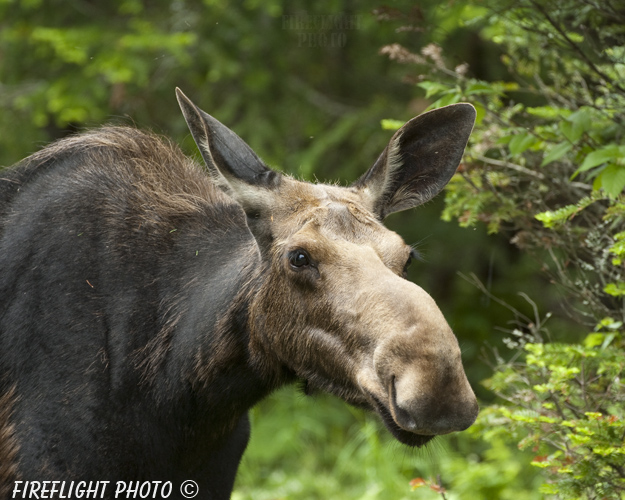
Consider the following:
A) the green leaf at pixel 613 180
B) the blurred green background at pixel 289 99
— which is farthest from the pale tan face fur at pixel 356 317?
the blurred green background at pixel 289 99

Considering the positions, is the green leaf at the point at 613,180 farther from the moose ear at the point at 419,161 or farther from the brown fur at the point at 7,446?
the brown fur at the point at 7,446

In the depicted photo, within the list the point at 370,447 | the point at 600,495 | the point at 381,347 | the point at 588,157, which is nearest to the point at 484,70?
the point at 370,447

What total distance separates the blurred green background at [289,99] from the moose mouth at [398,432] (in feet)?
15.3

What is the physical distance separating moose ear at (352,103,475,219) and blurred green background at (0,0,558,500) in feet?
13.5

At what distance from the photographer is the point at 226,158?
407 cm

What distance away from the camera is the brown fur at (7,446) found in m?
4.08

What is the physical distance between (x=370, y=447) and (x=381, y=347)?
5116 millimetres

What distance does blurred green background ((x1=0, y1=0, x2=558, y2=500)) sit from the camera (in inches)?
341

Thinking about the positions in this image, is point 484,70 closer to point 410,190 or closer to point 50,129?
point 50,129

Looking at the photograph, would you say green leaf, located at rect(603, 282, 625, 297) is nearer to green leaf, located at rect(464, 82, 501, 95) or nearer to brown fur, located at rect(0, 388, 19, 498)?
green leaf, located at rect(464, 82, 501, 95)

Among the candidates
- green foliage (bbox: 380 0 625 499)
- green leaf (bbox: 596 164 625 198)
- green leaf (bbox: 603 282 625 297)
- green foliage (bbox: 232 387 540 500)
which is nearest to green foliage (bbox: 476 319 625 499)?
green foliage (bbox: 380 0 625 499)

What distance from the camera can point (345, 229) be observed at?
3908mm
